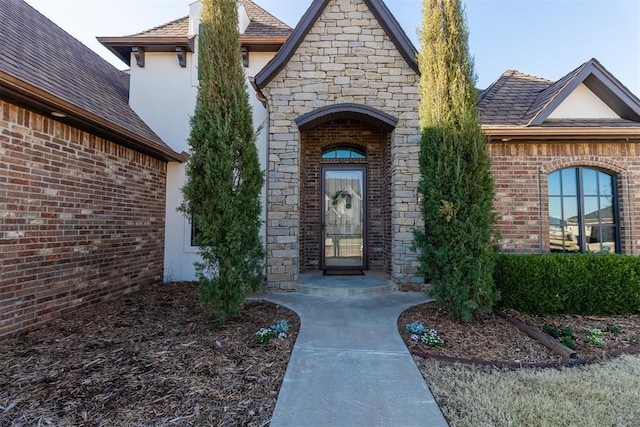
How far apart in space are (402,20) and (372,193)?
11.8 feet

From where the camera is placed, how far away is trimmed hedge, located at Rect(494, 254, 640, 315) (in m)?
4.68

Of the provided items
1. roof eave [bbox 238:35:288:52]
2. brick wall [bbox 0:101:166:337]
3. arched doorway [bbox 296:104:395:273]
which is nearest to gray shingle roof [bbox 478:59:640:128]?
arched doorway [bbox 296:104:395:273]

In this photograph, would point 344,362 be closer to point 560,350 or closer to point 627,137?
point 560,350

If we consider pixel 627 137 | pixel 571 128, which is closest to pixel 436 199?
pixel 571 128

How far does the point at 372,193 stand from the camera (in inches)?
292

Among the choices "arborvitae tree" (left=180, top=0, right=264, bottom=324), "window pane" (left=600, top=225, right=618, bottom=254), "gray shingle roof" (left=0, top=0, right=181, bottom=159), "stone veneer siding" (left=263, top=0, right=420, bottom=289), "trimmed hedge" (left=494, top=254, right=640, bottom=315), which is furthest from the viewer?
"window pane" (left=600, top=225, right=618, bottom=254)

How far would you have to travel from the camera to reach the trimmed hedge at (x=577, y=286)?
4.68 metres

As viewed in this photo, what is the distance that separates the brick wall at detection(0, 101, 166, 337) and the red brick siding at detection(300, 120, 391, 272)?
3505 mm

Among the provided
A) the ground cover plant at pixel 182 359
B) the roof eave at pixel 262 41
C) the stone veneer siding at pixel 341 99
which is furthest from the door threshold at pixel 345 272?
the roof eave at pixel 262 41

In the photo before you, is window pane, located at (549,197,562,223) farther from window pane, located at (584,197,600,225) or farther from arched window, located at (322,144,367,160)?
arched window, located at (322,144,367,160)

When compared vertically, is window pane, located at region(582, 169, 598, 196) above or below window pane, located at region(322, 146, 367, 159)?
below

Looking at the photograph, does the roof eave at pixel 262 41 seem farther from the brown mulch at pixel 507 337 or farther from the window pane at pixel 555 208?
the window pane at pixel 555 208

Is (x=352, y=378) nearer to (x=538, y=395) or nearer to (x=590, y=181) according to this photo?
(x=538, y=395)

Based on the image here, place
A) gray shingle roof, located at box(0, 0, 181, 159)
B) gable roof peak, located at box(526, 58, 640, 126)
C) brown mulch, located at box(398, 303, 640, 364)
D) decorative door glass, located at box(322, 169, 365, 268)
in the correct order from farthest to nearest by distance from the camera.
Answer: decorative door glass, located at box(322, 169, 365, 268)
gable roof peak, located at box(526, 58, 640, 126)
gray shingle roof, located at box(0, 0, 181, 159)
brown mulch, located at box(398, 303, 640, 364)
